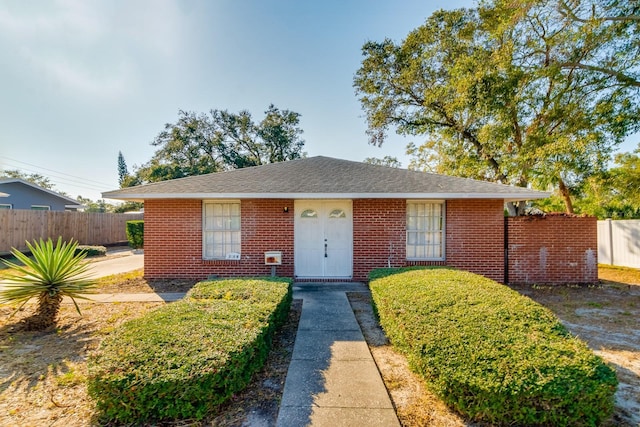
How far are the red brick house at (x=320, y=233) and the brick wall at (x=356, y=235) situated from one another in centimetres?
3

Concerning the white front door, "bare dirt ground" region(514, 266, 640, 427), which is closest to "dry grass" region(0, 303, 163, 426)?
the white front door

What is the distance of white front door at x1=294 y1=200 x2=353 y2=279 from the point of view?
346 inches

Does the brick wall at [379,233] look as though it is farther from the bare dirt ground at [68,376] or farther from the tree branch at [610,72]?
the tree branch at [610,72]

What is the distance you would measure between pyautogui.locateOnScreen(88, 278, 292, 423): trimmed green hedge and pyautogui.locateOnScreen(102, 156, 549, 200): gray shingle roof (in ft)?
14.6

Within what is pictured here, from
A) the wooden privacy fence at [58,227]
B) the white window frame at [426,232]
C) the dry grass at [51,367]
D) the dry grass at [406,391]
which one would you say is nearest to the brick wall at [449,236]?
the white window frame at [426,232]

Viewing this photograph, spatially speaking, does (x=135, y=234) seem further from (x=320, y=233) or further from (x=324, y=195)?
(x=324, y=195)

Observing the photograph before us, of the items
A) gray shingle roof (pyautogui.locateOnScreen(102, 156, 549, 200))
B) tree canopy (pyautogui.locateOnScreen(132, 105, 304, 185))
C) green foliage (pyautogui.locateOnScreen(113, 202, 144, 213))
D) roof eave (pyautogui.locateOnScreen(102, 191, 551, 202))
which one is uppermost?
tree canopy (pyautogui.locateOnScreen(132, 105, 304, 185))

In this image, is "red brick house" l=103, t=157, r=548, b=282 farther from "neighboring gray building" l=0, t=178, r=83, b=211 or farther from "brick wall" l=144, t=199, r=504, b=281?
"neighboring gray building" l=0, t=178, r=83, b=211

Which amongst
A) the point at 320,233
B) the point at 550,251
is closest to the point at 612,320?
the point at 550,251

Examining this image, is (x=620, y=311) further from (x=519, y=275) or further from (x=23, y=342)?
(x=23, y=342)

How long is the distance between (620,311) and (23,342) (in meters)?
11.5

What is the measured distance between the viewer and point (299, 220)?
8.81m

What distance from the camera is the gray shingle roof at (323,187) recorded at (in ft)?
26.4

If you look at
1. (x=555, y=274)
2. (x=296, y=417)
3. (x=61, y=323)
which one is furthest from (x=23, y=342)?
(x=555, y=274)
